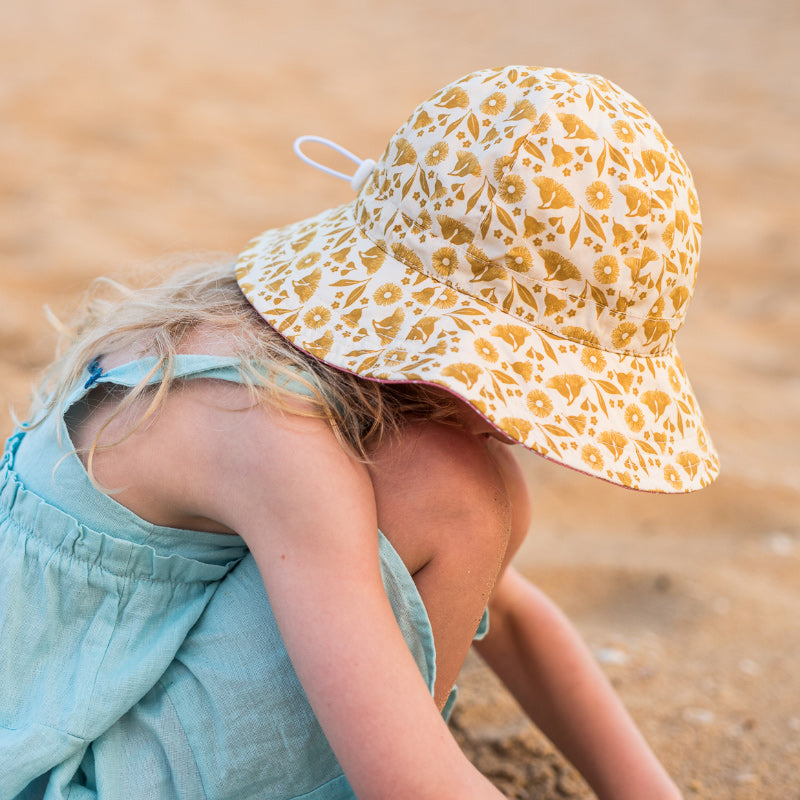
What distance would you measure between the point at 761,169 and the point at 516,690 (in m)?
3.56

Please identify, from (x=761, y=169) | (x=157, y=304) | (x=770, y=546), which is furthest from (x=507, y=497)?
(x=761, y=169)

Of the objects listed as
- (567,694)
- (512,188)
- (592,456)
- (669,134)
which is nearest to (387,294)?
(512,188)

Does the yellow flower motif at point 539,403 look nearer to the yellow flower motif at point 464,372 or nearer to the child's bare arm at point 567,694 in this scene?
the yellow flower motif at point 464,372

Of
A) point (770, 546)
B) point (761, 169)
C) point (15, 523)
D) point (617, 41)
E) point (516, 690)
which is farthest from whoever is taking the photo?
point (617, 41)

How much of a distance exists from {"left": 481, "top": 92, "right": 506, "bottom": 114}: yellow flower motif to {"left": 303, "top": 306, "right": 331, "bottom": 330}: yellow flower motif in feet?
0.90

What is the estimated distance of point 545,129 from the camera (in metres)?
1.00

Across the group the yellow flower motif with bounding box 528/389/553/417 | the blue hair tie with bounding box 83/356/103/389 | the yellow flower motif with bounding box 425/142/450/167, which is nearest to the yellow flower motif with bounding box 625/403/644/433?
the yellow flower motif with bounding box 528/389/553/417

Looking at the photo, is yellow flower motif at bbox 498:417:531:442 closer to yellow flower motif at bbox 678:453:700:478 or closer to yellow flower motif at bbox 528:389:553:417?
yellow flower motif at bbox 528:389:553:417

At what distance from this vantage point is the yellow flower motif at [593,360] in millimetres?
1028

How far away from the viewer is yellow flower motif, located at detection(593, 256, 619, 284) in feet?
3.31

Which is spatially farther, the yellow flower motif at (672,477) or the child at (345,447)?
the yellow flower motif at (672,477)

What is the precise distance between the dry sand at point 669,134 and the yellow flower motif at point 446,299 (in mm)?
841

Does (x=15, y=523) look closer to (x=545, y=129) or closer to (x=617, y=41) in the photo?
(x=545, y=129)

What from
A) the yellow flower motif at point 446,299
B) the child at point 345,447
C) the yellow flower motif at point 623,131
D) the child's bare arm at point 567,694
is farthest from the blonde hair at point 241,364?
the child's bare arm at point 567,694
